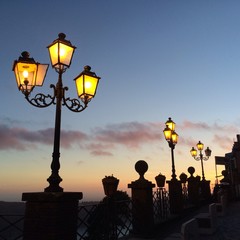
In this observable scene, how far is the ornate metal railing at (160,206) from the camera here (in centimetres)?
1198

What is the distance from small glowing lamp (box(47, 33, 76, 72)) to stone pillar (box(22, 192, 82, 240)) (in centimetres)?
288

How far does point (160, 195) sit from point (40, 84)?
8.27m

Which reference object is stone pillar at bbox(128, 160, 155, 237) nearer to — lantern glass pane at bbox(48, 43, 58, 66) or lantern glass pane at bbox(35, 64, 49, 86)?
lantern glass pane at bbox(35, 64, 49, 86)

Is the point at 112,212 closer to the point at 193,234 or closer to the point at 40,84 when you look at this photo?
the point at 193,234

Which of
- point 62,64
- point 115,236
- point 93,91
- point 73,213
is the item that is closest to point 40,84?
point 62,64

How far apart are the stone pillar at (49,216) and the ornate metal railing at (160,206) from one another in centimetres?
692

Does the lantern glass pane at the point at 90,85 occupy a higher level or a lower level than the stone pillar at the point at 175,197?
higher

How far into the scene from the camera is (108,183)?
9.66 meters

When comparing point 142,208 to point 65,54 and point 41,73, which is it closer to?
point 41,73

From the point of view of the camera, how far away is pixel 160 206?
12352mm

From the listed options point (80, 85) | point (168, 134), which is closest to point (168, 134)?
point (168, 134)

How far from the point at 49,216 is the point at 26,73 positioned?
3.21 m

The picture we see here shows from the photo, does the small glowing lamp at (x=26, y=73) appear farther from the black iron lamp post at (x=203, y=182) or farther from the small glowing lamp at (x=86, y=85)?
the black iron lamp post at (x=203, y=182)

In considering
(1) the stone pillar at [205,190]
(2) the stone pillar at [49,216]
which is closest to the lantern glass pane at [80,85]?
(2) the stone pillar at [49,216]
